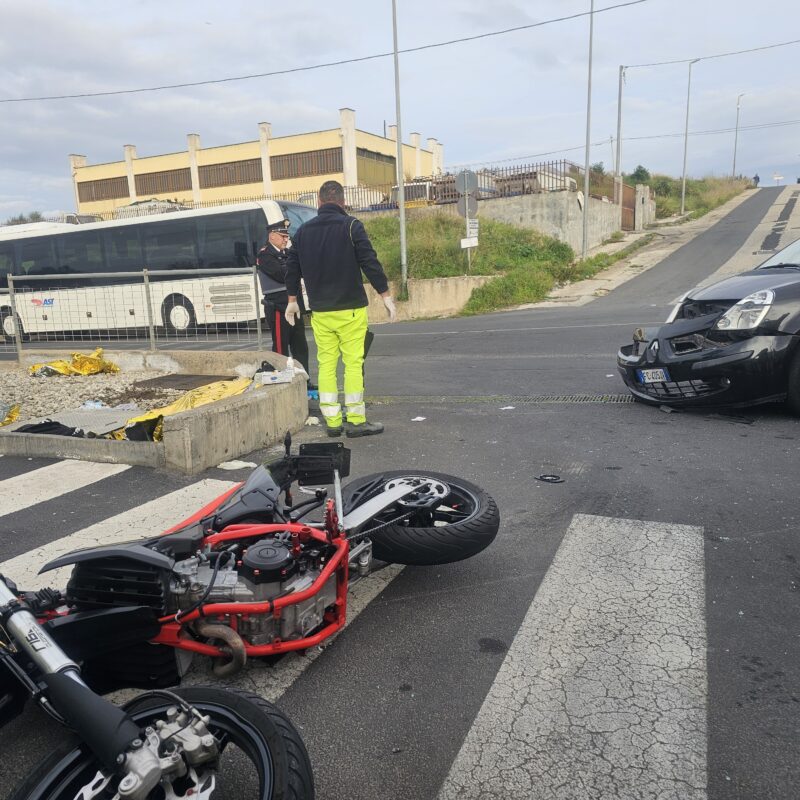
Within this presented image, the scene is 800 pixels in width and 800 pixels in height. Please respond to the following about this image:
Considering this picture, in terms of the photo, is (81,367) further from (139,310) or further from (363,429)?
A: (363,429)

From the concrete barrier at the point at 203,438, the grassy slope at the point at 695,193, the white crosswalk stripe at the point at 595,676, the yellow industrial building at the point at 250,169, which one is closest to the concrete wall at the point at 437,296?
the concrete barrier at the point at 203,438

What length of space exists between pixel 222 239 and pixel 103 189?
4552 cm

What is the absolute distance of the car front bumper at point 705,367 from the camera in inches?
217

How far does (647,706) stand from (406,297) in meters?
20.1

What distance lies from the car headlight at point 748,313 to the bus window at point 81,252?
682 inches

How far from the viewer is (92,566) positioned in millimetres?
2139

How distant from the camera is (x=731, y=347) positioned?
5.62 metres

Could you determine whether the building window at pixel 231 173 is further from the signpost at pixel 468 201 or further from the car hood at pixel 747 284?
the car hood at pixel 747 284

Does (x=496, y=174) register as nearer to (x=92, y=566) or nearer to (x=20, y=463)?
(x=20, y=463)

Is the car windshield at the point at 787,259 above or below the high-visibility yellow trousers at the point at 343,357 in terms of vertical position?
above

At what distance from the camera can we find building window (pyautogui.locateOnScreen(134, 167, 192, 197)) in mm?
52219

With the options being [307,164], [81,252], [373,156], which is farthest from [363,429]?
[373,156]

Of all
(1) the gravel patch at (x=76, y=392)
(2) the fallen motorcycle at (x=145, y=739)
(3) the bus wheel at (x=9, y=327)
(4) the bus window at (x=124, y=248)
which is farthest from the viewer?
(4) the bus window at (x=124, y=248)

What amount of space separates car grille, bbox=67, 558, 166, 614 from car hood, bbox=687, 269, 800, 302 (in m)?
5.34
